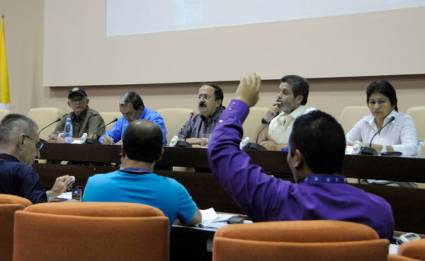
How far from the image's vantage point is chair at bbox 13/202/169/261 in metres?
1.20

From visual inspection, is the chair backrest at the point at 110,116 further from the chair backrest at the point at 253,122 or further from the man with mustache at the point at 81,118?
the chair backrest at the point at 253,122

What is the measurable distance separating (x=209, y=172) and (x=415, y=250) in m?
2.15

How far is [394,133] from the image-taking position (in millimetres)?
3330

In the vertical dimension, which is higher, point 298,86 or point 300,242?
point 298,86

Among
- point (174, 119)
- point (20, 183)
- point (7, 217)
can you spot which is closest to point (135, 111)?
point (174, 119)

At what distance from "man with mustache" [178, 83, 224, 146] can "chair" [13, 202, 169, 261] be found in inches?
116

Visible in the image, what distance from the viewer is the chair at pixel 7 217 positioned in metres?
1.43

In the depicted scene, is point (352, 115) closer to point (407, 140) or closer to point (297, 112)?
point (297, 112)

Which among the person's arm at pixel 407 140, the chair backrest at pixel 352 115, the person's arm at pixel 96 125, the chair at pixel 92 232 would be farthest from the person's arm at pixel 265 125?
the chair at pixel 92 232

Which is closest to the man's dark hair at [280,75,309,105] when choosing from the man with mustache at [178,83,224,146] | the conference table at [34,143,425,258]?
the man with mustache at [178,83,224,146]

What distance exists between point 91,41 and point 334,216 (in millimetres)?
5076

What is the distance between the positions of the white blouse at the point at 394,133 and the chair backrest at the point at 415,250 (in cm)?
217

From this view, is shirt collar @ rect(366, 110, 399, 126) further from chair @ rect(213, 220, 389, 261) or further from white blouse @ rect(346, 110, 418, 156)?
chair @ rect(213, 220, 389, 261)

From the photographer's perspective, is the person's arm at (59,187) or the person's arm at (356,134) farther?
the person's arm at (356,134)
